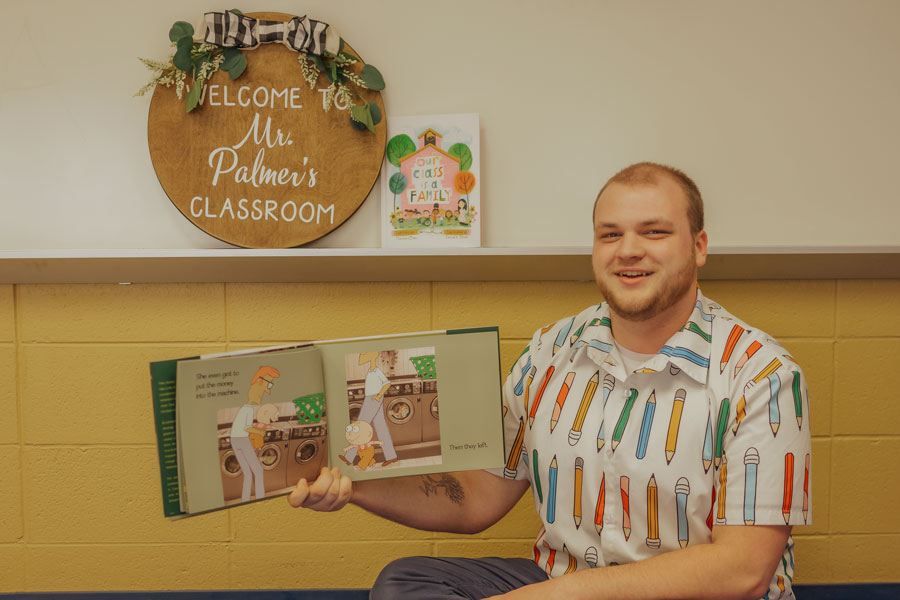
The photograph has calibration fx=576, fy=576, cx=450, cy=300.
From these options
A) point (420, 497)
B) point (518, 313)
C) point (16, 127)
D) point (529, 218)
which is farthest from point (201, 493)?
point (16, 127)

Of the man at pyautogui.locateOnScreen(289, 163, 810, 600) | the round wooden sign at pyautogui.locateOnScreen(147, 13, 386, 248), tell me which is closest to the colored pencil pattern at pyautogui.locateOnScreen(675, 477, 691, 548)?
the man at pyautogui.locateOnScreen(289, 163, 810, 600)

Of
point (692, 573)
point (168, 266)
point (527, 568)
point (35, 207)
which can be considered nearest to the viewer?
point (692, 573)

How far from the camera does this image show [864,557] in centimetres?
172

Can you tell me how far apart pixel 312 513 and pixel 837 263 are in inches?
64.2

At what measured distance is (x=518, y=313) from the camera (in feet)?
5.52

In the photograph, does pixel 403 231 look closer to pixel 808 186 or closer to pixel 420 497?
pixel 420 497

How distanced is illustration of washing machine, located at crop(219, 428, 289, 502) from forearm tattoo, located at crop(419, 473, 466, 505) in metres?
0.33

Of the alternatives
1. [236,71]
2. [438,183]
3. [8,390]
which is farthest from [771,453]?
[8,390]

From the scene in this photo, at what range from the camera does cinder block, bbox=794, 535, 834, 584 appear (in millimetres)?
1710

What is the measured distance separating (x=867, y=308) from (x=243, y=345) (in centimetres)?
182

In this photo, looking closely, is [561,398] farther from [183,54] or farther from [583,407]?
[183,54]

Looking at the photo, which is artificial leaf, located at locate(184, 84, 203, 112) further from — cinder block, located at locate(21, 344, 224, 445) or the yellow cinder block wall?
cinder block, located at locate(21, 344, 224, 445)

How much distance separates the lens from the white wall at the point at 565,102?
5.28ft

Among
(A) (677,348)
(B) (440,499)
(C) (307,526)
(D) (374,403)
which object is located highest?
(A) (677,348)
